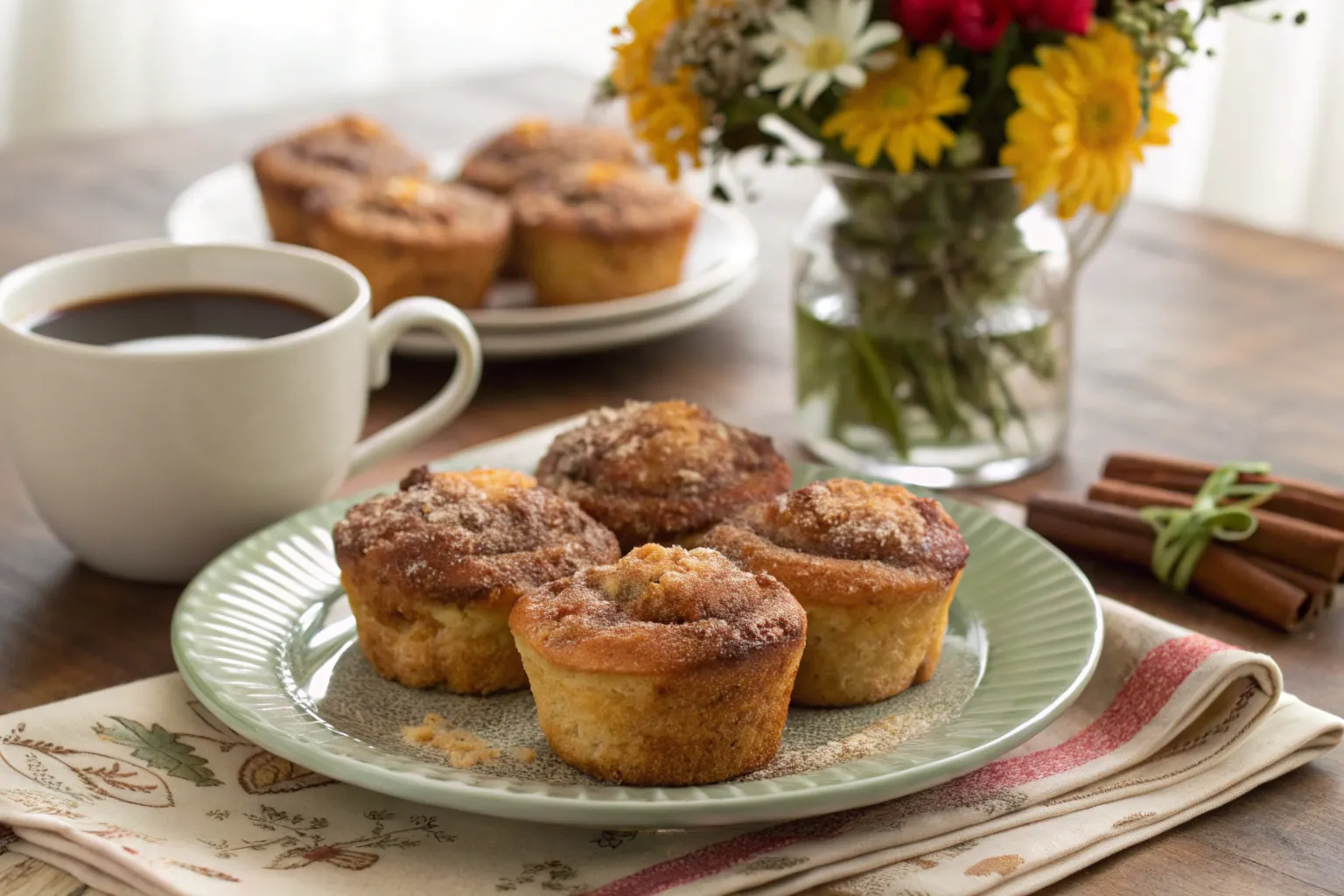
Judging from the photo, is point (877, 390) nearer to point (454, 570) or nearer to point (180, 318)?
point (454, 570)

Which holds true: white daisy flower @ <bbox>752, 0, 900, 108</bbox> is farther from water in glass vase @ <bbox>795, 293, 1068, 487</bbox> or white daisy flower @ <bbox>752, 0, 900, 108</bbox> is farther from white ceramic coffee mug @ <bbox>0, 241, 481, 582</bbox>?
white ceramic coffee mug @ <bbox>0, 241, 481, 582</bbox>

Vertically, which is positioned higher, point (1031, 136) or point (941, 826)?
point (1031, 136)

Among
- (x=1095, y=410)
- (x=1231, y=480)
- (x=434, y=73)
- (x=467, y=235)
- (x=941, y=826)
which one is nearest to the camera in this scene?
(x=941, y=826)

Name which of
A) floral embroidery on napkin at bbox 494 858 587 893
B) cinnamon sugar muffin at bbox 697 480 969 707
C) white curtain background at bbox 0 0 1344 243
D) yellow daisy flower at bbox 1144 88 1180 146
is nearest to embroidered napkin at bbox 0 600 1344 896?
floral embroidery on napkin at bbox 494 858 587 893

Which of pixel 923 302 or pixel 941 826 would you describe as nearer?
pixel 941 826

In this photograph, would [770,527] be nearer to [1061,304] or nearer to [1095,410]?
[1061,304]

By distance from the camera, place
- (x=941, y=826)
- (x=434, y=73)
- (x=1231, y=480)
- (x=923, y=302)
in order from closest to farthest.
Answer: (x=941, y=826)
(x=1231, y=480)
(x=923, y=302)
(x=434, y=73)

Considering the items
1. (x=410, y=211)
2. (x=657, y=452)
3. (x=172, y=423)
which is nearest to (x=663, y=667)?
(x=657, y=452)

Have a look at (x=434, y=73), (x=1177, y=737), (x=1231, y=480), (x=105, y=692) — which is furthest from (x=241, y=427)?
(x=434, y=73)
